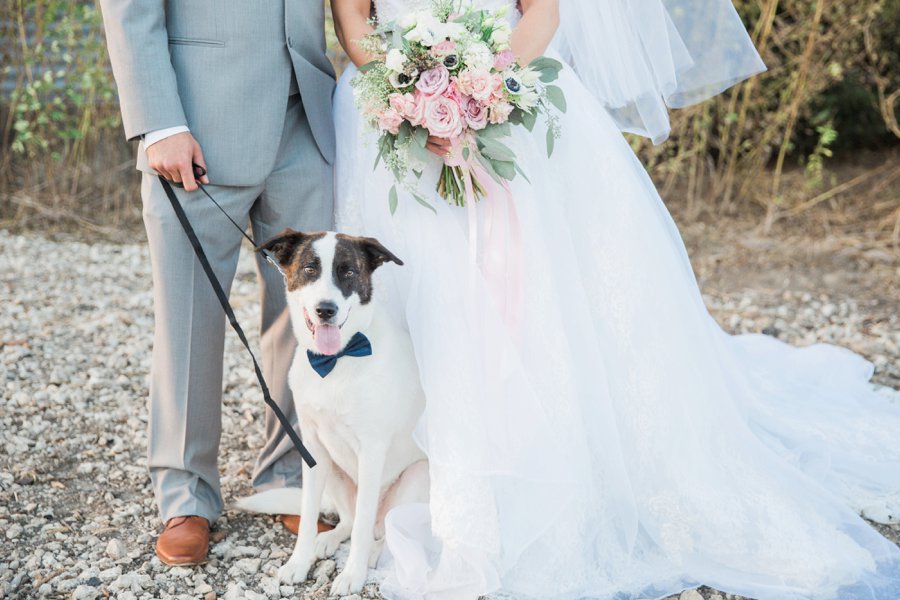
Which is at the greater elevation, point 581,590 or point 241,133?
point 241,133

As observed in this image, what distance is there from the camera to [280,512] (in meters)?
3.58

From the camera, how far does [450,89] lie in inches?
115

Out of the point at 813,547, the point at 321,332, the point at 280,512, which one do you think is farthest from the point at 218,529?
the point at 813,547

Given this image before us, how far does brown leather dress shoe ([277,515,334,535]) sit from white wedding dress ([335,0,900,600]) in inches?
21.8

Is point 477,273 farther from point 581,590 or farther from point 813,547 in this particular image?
point 813,547

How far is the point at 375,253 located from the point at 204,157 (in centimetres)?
74

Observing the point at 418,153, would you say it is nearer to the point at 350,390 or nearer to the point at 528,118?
the point at 528,118

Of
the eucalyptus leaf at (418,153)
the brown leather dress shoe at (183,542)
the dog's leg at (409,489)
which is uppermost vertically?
the eucalyptus leaf at (418,153)

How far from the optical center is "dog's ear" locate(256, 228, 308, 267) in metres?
3.05

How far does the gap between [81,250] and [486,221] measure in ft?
18.9

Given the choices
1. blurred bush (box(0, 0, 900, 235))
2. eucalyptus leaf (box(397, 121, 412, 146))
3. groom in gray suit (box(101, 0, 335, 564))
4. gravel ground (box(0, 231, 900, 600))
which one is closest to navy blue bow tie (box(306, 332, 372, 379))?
groom in gray suit (box(101, 0, 335, 564))

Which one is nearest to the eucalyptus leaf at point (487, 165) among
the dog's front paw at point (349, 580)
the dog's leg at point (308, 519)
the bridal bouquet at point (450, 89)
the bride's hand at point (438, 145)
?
the bridal bouquet at point (450, 89)

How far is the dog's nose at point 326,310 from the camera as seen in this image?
290 cm

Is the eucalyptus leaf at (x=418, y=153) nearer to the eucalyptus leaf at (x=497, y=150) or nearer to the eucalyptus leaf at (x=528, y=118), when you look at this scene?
the eucalyptus leaf at (x=497, y=150)
